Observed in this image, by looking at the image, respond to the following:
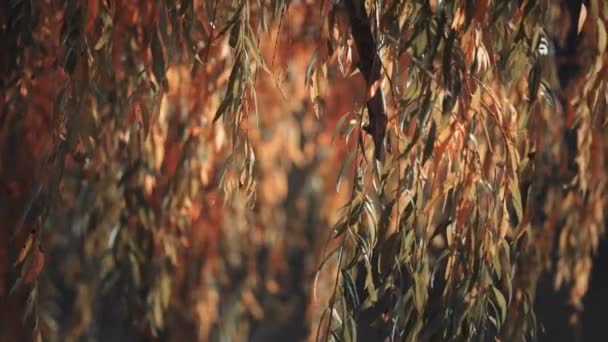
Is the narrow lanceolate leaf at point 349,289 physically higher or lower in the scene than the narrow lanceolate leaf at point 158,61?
lower

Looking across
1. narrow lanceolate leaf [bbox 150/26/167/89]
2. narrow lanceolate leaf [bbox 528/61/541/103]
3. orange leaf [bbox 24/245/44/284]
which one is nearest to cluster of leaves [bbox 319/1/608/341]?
narrow lanceolate leaf [bbox 528/61/541/103]

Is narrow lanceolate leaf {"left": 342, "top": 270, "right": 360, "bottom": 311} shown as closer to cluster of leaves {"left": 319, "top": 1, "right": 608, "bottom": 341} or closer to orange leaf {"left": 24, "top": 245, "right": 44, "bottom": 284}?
cluster of leaves {"left": 319, "top": 1, "right": 608, "bottom": 341}

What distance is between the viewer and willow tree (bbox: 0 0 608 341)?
1.64 meters

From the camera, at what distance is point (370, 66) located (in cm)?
182

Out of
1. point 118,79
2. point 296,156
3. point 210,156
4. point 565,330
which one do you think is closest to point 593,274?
point 565,330

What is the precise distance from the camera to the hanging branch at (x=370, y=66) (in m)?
1.69

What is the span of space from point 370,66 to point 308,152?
1.19 meters

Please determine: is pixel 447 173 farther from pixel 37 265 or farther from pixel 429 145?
pixel 37 265

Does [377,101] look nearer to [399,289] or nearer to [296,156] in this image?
[399,289]

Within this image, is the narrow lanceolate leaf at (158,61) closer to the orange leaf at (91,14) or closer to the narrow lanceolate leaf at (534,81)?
the orange leaf at (91,14)

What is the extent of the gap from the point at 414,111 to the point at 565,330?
12.8 ft

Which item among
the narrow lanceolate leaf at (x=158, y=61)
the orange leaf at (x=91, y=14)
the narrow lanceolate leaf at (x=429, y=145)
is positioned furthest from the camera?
the orange leaf at (x=91, y=14)

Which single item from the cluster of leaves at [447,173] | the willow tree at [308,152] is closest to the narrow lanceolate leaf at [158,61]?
the willow tree at [308,152]

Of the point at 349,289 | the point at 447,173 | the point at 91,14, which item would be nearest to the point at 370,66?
the point at 447,173
